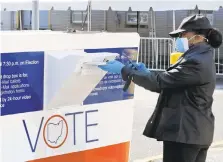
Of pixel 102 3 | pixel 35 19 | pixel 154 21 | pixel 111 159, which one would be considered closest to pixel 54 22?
pixel 154 21

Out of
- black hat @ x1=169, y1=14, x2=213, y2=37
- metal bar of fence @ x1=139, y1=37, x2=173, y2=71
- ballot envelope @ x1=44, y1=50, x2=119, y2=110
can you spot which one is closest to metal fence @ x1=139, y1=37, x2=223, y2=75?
metal bar of fence @ x1=139, y1=37, x2=173, y2=71

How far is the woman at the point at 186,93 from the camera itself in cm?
336

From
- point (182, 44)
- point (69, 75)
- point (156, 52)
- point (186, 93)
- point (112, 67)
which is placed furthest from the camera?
point (156, 52)

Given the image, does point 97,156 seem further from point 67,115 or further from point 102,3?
point 102,3

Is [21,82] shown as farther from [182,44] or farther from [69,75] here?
[182,44]

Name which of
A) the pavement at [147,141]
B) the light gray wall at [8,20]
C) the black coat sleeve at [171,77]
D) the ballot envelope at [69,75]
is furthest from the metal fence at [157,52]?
the ballot envelope at [69,75]

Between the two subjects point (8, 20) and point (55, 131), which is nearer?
point (55, 131)

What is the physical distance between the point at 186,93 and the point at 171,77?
16 cm

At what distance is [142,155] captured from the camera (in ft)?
22.5

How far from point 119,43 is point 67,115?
2.08ft

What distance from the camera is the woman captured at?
11.0ft

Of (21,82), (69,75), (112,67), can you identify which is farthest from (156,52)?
(21,82)

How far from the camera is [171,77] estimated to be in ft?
11.1

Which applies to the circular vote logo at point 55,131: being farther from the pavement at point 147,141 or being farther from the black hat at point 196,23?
the pavement at point 147,141
